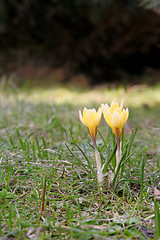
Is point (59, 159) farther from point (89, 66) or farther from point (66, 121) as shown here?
point (89, 66)

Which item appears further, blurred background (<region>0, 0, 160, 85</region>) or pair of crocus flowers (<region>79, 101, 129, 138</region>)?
blurred background (<region>0, 0, 160, 85</region>)

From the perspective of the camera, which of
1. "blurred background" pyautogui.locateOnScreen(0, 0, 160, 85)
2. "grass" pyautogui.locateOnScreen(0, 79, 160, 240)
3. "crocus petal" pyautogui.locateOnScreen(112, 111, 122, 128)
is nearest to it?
"grass" pyautogui.locateOnScreen(0, 79, 160, 240)

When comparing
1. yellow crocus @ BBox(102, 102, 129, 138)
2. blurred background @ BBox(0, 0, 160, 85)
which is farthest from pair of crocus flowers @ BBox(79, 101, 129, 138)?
blurred background @ BBox(0, 0, 160, 85)

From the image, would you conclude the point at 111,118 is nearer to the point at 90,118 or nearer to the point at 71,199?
the point at 90,118

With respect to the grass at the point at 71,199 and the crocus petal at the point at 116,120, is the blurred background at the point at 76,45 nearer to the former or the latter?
the grass at the point at 71,199

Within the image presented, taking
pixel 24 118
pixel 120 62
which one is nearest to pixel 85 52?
pixel 120 62

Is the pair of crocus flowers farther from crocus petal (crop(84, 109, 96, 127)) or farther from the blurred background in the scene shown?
the blurred background

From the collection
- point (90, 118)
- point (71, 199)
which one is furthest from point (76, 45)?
point (71, 199)

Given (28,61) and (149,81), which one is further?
(28,61)
